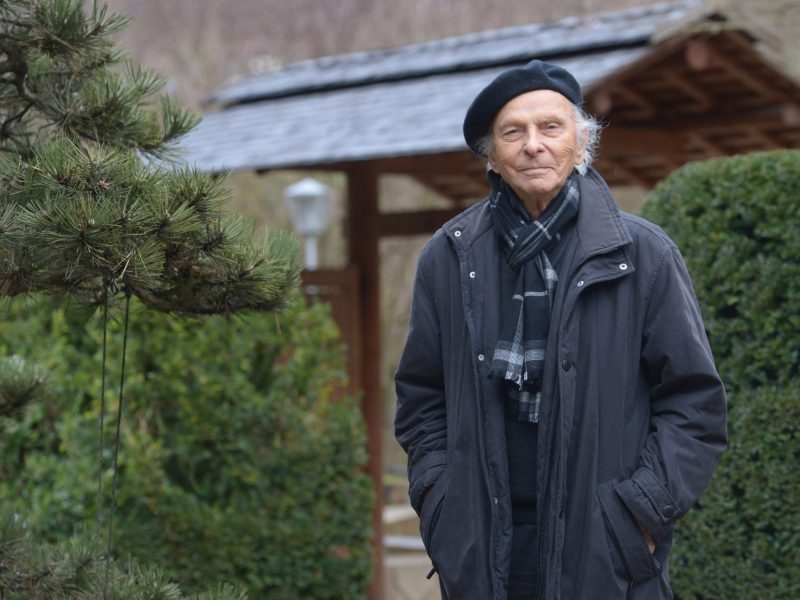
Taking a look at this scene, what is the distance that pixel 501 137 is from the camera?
9.05 ft

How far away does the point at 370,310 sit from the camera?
7328mm

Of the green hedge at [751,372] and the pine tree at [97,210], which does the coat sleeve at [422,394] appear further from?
the green hedge at [751,372]

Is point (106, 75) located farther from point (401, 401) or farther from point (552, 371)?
point (552, 371)

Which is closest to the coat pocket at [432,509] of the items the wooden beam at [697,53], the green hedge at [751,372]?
the green hedge at [751,372]

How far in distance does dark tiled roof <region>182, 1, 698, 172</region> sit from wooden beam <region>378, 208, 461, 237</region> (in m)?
0.71

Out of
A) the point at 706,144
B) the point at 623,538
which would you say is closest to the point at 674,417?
the point at 623,538

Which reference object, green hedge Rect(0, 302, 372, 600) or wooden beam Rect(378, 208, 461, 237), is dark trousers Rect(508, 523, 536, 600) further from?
wooden beam Rect(378, 208, 461, 237)

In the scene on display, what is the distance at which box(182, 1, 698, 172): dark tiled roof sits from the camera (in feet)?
21.1

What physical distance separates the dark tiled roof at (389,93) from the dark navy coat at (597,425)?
3.17 meters

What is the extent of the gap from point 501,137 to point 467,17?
1647 cm

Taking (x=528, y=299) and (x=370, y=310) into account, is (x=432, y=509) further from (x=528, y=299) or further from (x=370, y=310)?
(x=370, y=310)

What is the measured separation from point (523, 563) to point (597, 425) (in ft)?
1.18

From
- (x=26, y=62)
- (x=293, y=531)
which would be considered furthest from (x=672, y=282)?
(x=293, y=531)

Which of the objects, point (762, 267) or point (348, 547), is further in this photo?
point (348, 547)
